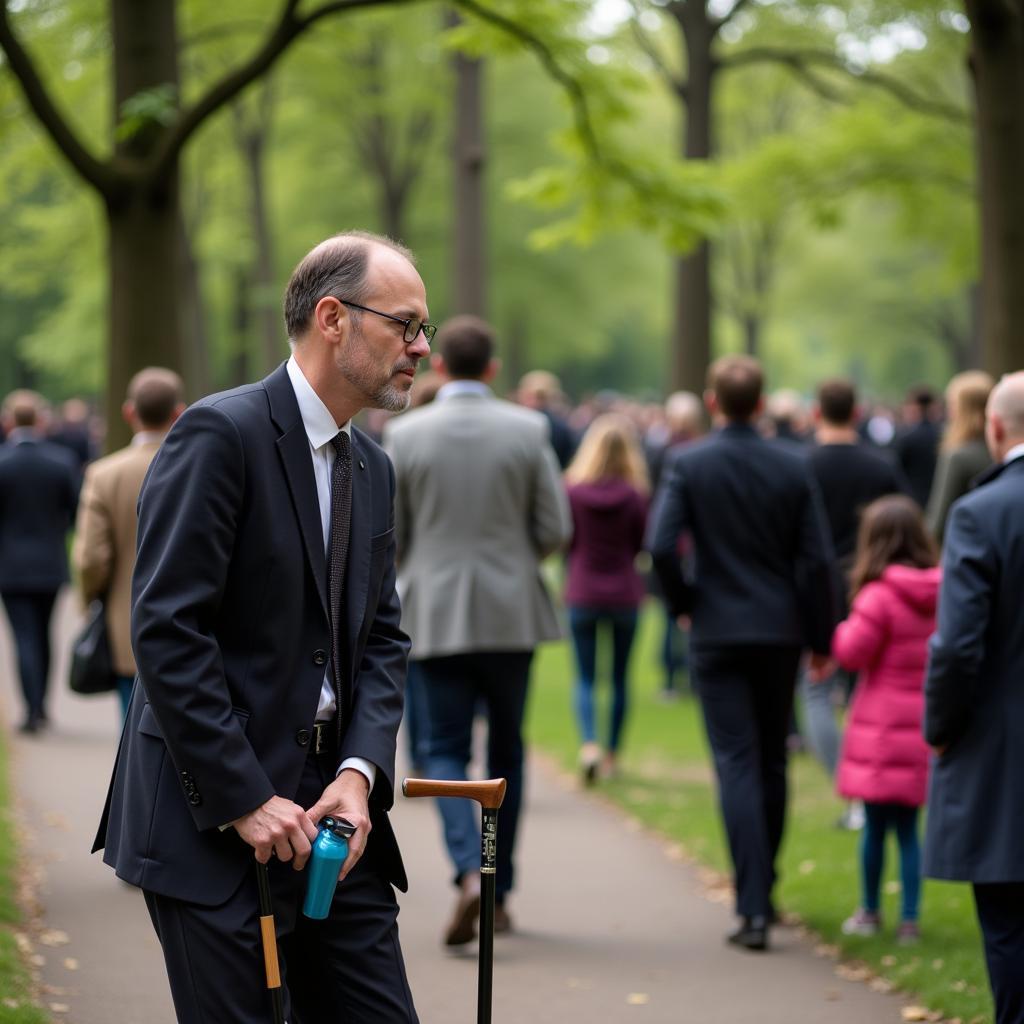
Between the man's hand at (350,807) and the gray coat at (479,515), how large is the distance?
3340 mm

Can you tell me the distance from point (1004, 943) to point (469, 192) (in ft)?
45.1

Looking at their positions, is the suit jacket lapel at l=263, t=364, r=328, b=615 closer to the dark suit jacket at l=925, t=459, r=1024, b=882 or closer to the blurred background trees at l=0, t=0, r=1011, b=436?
the dark suit jacket at l=925, t=459, r=1024, b=882

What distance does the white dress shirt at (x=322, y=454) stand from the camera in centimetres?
349

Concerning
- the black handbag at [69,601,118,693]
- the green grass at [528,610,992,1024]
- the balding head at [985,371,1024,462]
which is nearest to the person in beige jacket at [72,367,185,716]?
the black handbag at [69,601,118,693]

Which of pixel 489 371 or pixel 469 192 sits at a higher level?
pixel 469 192

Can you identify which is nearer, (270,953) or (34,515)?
(270,953)

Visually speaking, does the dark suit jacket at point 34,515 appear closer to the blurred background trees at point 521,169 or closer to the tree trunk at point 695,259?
the blurred background trees at point 521,169

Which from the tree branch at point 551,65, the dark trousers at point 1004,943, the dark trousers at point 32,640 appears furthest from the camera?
the dark trousers at point 32,640

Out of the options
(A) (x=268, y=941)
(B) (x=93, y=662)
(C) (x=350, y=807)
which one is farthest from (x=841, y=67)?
(A) (x=268, y=941)

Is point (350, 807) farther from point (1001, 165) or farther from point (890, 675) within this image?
point (1001, 165)

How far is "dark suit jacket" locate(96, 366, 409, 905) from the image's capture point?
320 cm

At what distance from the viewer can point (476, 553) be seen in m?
6.95

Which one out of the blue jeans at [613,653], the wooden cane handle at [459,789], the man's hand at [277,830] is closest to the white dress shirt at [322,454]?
the wooden cane handle at [459,789]

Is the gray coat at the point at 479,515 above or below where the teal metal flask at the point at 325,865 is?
above
